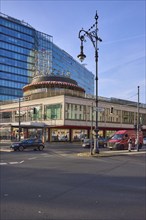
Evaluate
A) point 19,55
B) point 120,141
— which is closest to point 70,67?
point 19,55

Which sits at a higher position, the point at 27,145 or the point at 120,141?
the point at 120,141

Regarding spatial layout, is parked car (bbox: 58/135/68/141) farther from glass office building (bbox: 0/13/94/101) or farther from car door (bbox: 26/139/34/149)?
glass office building (bbox: 0/13/94/101)

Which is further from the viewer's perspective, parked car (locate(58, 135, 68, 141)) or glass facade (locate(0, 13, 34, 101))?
glass facade (locate(0, 13, 34, 101))

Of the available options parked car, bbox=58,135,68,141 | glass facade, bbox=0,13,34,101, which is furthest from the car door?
glass facade, bbox=0,13,34,101


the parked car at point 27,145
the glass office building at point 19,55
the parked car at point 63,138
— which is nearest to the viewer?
the parked car at point 27,145

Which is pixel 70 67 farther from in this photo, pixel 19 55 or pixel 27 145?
pixel 27 145

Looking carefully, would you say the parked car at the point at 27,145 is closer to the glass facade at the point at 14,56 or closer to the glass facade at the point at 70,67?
the glass facade at the point at 14,56

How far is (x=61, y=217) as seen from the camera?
6.73 meters

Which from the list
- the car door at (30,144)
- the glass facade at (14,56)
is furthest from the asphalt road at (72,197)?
the glass facade at (14,56)

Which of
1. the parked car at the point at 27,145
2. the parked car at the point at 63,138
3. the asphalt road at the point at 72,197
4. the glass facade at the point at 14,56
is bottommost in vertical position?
the parked car at the point at 63,138

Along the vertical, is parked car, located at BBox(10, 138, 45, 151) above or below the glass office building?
below

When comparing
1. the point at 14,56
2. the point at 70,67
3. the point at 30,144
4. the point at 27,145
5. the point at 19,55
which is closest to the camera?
the point at 27,145

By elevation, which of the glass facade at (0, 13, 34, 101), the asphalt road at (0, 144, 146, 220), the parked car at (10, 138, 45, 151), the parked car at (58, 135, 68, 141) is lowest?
the parked car at (58, 135, 68, 141)

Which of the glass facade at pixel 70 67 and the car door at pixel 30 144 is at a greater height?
the glass facade at pixel 70 67
